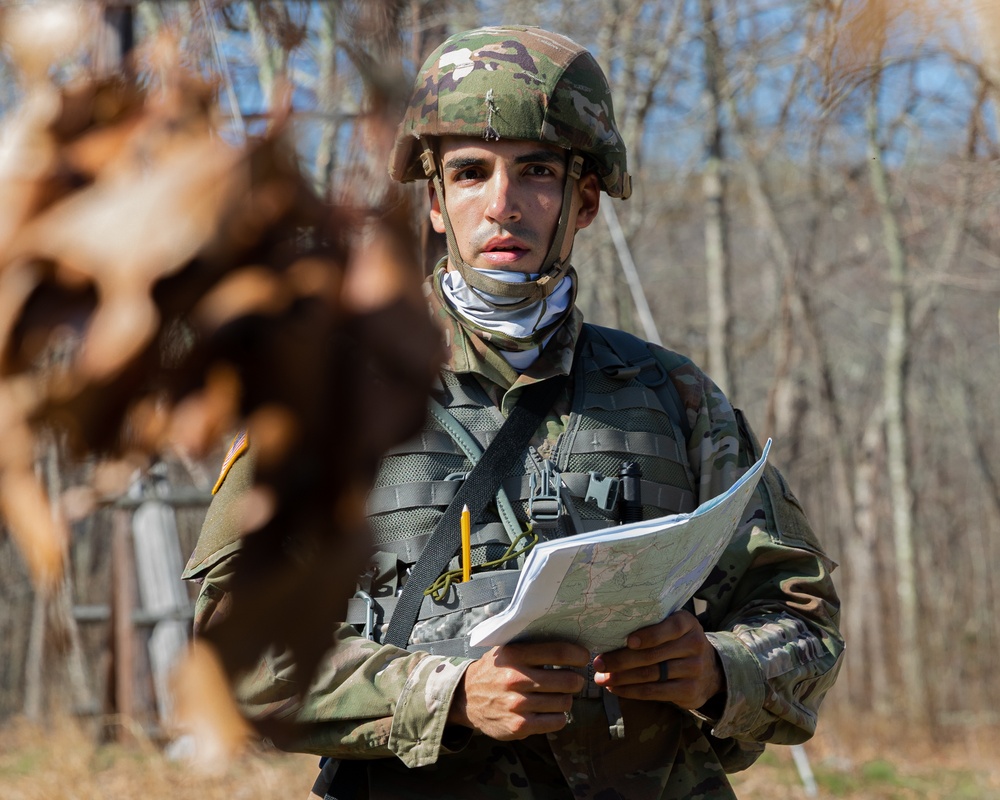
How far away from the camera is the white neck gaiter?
2197 mm

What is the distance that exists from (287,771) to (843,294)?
39.1ft

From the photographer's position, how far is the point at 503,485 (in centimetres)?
210

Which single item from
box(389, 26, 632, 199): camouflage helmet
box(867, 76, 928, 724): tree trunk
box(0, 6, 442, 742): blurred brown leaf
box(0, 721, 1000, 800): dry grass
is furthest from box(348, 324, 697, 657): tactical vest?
box(867, 76, 928, 724): tree trunk

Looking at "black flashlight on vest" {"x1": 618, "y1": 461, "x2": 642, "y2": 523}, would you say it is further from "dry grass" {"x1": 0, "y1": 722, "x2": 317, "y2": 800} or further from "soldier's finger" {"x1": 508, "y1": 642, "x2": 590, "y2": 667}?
"dry grass" {"x1": 0, "y1": 722, "x2": 317, "y2": 800}

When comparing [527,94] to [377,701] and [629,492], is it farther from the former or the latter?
[377,701]

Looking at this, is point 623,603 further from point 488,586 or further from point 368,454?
point 368,454

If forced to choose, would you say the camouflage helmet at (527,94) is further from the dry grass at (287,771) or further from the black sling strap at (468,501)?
the dry grass at (287,771)

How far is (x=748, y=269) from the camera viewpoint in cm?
1748

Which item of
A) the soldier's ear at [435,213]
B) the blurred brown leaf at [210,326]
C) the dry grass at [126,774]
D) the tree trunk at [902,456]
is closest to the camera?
the blurred brown leaf at [210,326]

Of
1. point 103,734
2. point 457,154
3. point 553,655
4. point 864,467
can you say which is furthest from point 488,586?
point 864,467

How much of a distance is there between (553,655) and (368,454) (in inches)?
52.5

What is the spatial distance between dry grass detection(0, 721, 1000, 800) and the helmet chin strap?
2.42 m

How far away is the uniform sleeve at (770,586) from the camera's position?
213cm

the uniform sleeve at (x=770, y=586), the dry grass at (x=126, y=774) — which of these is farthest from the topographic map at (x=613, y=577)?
the dry grass at (x=126, y=774)
